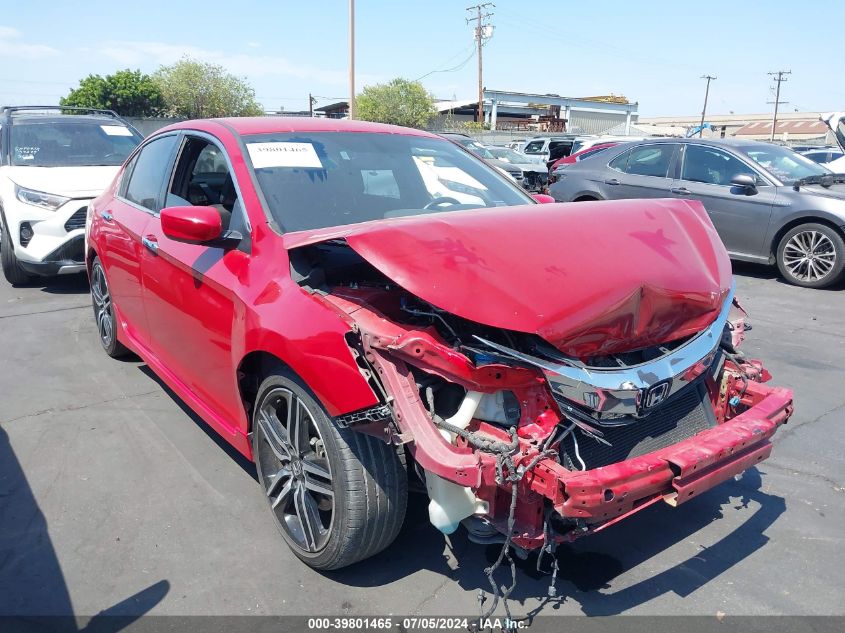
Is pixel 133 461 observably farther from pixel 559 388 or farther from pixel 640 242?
pixel 640 242

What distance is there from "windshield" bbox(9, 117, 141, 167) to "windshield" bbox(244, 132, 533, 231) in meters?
5.38

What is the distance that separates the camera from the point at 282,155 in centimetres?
325

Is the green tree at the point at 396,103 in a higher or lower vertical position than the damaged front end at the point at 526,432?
higher

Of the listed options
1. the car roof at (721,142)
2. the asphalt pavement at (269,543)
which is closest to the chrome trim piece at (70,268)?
the asphalt pavement at (269,543)

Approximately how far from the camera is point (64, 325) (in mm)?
6109

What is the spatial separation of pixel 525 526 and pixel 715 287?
126cm

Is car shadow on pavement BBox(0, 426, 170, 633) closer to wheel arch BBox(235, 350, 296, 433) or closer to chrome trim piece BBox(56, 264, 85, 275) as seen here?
wheel arch BBox(235, 350, 296, 433)

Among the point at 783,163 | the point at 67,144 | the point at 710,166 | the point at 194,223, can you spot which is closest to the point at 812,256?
the point at 783,163

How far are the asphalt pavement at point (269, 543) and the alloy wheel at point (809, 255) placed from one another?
12.8ft

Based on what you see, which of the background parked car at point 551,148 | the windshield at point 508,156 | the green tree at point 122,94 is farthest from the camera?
the green tree at point 122,94

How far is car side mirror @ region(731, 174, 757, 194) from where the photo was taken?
25.4 feet

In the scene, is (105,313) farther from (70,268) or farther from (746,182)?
(746,182)

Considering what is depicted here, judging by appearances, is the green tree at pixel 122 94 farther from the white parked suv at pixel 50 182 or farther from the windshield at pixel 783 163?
the windshield at pixel 783 163

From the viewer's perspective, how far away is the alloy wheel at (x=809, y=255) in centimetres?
754
